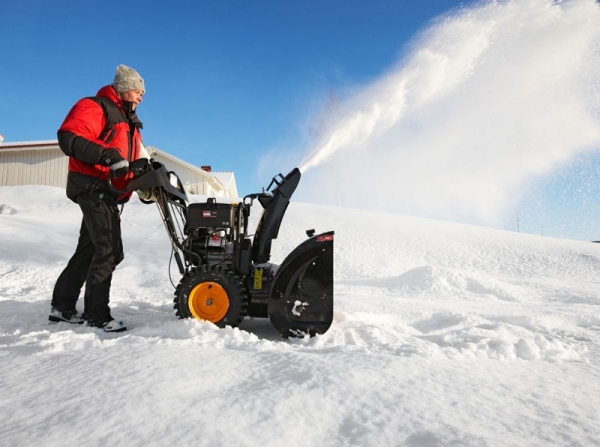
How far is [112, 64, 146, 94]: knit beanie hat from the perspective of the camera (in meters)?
2.83

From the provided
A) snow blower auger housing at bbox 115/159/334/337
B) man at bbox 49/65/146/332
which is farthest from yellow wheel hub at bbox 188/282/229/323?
man at bbox 49/65/146/332

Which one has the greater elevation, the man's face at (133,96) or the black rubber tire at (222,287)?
the man's face at (133,96)

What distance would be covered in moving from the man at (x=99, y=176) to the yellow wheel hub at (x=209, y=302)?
1.78 ft

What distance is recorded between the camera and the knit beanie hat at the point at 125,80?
2826 millimetres

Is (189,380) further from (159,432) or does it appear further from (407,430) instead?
(407,430)

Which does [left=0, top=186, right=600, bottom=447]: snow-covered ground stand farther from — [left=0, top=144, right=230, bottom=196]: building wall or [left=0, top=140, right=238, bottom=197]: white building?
[left=0, top=144, right=230, bottom=196]: building wall

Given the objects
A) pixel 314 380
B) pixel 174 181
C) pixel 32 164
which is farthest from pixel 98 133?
pixel 32 164

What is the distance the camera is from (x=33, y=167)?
19.9 meters

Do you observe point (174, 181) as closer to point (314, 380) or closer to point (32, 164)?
point (314, 380)

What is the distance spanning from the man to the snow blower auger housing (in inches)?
9.0

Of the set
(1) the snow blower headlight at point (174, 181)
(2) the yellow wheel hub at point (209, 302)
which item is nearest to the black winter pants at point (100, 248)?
(1) the snow blower headlight at point (174, 181)

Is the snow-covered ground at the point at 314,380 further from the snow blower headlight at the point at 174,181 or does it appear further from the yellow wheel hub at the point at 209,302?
the snow blower headlight at the point at 174,181

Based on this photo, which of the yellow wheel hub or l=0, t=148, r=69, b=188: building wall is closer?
the yellow wheel hub

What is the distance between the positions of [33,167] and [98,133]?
2146 centimetres
